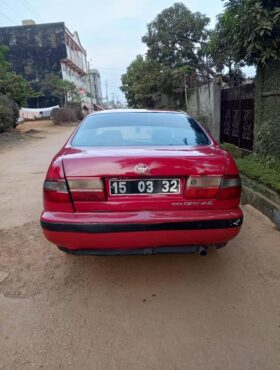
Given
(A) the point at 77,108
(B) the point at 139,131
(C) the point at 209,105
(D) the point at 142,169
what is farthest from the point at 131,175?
(A) the point at 77,108

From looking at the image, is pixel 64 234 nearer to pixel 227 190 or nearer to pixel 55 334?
pixel 55 334

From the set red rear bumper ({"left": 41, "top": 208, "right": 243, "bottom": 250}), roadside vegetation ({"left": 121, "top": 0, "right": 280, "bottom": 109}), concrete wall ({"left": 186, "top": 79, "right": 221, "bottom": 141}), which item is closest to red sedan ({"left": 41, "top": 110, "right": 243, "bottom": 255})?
red rear bumper ({"left": 41, "top": 208, "right": 243, "bottom": 250})

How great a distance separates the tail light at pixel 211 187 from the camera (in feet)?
8.69

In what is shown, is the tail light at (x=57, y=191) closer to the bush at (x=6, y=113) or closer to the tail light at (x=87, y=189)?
the tail light at (x=87, y=189)

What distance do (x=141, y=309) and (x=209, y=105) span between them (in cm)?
896

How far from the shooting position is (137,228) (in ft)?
8.40

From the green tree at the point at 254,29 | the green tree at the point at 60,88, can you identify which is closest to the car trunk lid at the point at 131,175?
the green tree at the point at 254,29

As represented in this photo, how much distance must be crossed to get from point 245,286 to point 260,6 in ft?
15.7

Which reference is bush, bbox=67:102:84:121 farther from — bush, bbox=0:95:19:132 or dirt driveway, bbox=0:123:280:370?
dirt driveway, bbox=0:123:280:370

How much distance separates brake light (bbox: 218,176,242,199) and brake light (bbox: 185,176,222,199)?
0.14 feet

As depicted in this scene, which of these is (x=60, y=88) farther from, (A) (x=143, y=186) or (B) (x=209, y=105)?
(A) (x=143, y=186)

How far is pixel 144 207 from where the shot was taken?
8.63 feet

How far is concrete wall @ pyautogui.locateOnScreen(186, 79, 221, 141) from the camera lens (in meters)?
9.92

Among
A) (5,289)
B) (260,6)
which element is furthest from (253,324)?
(260,6)
